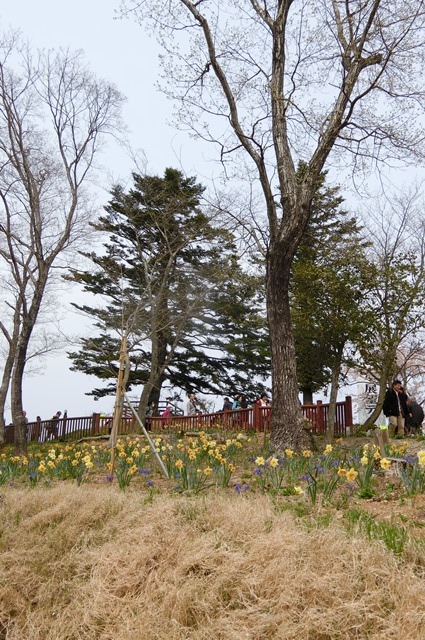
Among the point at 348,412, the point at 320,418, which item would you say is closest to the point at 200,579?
the point at 320,418

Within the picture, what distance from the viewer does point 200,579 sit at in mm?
3246

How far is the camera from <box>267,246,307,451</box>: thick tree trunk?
27.0 feet

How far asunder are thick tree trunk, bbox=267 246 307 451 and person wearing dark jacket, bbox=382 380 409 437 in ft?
16.5

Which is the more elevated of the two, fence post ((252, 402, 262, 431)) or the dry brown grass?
fence post ((252, 402, 262, 431))

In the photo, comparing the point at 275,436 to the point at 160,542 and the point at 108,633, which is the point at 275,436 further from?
the point at 108,633

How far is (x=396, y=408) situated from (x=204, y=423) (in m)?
5.67

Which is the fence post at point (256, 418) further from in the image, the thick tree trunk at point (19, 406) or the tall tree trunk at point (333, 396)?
the thick tree trunk at point (19, 406)

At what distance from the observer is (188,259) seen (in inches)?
925

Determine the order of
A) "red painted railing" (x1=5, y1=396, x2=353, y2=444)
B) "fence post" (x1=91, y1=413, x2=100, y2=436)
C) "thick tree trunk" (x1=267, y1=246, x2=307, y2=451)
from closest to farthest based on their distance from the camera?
"thick tree trunk" (x1=267, y1=246, x2=307, y2=451) → "red painted railing" (x1=5, y1=396, x2=353, y2=444) → "fence post" (x1=91, y1=413, x2=100, y2=436)

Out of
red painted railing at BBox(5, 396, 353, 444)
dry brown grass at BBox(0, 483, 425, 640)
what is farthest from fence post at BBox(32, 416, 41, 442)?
dry brown grass at BBox(0, 483, 425, 640)

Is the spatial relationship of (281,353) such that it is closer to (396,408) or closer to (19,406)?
(396,408)

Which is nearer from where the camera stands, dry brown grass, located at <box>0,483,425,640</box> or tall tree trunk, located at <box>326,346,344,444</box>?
dry brown grass, located at <box>0,483,425,640</box>

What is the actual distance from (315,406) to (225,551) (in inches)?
458

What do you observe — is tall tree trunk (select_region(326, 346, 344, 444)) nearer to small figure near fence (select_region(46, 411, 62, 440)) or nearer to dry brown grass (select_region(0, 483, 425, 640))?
dry brown grass (select_region(0, 483, 425, 640))
